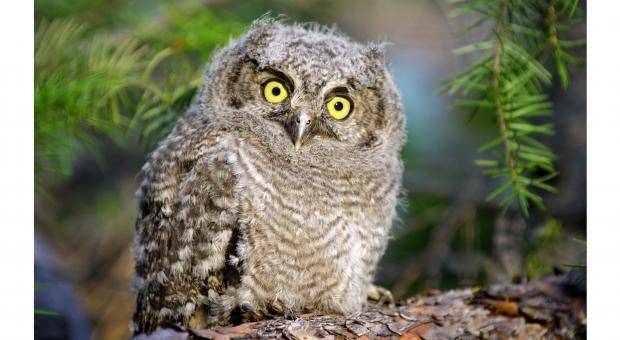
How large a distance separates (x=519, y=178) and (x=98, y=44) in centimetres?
→ 170

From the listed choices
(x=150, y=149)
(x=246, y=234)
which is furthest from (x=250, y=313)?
(x=150, y=149)

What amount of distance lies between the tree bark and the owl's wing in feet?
0.96

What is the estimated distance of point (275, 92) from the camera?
1.98 meters

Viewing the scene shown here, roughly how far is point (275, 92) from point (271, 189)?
326 millimetres

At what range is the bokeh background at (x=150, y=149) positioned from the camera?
2.35 meters

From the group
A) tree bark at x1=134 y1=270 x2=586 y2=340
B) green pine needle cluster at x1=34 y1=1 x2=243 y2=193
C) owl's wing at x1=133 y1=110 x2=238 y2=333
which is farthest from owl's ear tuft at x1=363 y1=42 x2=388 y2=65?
tree bark at x1=134 y1=270 x2=586 y2=340

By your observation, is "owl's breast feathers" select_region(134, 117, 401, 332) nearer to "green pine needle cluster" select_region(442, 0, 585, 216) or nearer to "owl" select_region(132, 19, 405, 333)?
"owl" select_region(132, 19, 405, 333)

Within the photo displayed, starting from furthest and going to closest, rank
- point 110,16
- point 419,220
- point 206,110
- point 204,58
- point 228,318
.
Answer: point 419,220, point 110,16, point 204,58, point 206,110, point 228,318

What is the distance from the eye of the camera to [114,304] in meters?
3.07

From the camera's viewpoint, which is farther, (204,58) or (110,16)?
(110,16)

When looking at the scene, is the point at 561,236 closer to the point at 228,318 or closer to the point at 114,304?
the point at 228,318

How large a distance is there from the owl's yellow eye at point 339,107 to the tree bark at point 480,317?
644 mm

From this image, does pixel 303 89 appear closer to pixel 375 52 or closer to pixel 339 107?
pixel 339 107

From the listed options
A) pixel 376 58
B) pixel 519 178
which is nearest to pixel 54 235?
pixel 376 58
